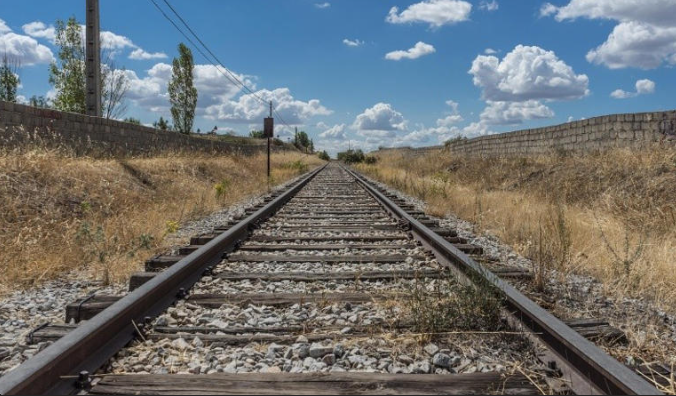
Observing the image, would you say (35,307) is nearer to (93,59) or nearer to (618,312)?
(618,312)

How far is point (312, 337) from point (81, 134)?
11.4 meters

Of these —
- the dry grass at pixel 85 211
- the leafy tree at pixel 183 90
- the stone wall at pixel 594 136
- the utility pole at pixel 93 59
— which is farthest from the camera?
the leafy tree at pixel 183 90

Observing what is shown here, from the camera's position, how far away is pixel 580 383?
7.05 feet

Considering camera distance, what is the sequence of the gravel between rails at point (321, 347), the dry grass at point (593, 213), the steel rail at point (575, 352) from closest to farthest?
the steel rail at point (575, 352) < the gravel between rails at point (321, 347) < the dry grass at point (593, 213)

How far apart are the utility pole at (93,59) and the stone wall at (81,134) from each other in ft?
3.15

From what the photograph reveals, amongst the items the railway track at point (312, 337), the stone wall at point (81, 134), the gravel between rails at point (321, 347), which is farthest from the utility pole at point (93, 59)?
the gravel between rails at point (321, 347)

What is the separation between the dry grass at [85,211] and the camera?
4723mm

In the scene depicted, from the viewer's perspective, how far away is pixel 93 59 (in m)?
14.3

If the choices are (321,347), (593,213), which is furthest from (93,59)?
(321,347)

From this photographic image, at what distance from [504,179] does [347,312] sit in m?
12.8

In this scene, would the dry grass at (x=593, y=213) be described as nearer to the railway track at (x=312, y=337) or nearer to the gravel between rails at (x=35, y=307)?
the railway track at (x=312, y=337)

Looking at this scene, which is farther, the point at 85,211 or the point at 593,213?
the point at 593,213

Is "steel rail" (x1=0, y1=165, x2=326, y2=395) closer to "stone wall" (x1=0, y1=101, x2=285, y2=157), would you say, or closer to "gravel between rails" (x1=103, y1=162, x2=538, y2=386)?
"gravel between rails" (x1=103, y1=162, x2=538, y2=386)

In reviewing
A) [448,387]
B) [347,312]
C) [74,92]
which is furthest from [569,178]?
[74,92]
